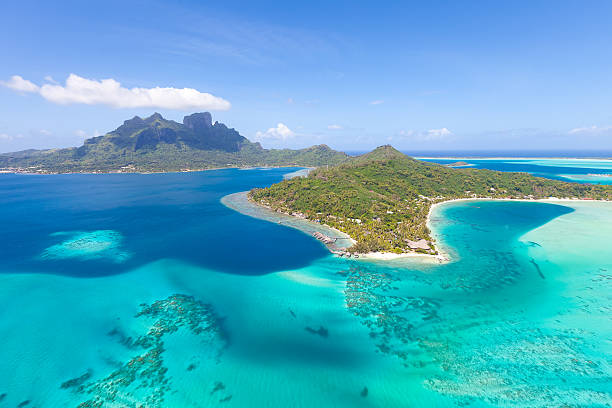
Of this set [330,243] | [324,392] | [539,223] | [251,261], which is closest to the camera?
[324,392]

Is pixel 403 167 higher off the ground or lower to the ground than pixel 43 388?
higher

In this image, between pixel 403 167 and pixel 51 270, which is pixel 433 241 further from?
pixel 403 167

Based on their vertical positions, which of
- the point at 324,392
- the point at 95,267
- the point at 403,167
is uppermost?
the point at 403,167

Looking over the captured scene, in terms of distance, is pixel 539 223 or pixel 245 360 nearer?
pixel 245 360

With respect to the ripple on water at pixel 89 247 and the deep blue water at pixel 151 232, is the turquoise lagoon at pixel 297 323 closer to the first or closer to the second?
the ripple on water at pixel 89 247

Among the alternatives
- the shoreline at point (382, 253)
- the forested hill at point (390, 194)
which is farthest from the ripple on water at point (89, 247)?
the forested hill at point (390, 194)

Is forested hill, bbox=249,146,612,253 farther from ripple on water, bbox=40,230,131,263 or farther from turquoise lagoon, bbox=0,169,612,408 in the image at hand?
ripple on water, bbox=40,230,131,263

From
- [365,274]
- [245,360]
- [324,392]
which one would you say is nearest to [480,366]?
[324,392]
